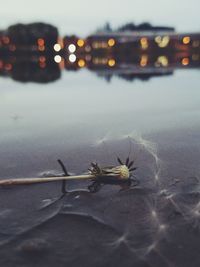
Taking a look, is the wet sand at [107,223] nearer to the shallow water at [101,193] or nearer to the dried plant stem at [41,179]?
the shallow water at [101,193]

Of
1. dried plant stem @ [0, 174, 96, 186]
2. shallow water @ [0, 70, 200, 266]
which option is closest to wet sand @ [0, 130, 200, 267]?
→ shallow water @ [0, 70, 200, 266]

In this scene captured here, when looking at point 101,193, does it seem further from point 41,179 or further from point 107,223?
point 41,179

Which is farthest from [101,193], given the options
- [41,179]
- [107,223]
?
[41,179]

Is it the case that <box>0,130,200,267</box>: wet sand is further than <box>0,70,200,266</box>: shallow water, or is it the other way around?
<box>0,70,200,266</box>: shallow water

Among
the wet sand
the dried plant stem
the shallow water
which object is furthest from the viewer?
the dried plant stem

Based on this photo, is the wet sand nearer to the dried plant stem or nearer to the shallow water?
the shallow water

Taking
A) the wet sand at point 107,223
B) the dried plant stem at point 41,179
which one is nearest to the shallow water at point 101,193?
the wet sand at point 107,223

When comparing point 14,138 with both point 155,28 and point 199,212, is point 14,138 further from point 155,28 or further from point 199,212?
point 155,28

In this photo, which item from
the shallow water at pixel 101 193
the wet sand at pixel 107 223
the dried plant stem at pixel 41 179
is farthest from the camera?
the dried plant stem at pixel 41 179

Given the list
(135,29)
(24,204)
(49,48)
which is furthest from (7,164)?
(135,29)
